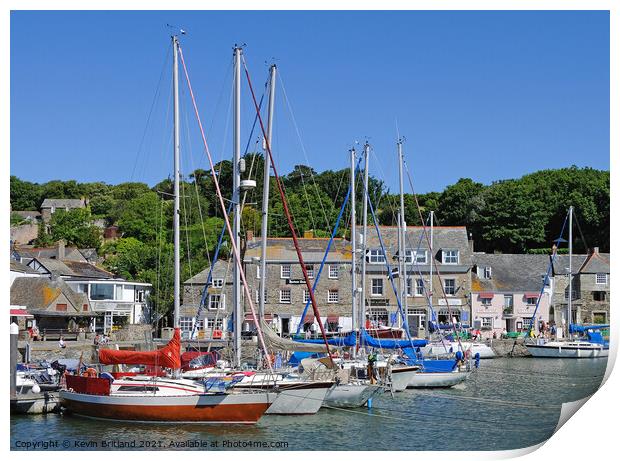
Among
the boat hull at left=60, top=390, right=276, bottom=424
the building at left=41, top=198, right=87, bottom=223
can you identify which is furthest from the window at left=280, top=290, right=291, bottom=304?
the building at left=41, top=198, right=87, bottom=223

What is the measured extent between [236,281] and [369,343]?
1039 cm

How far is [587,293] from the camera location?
4972 centimetres

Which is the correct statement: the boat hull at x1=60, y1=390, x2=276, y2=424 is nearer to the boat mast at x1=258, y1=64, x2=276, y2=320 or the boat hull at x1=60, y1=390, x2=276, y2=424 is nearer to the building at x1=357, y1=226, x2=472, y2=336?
the boat mast at x1=258, y1=64, x2=276, y2=320

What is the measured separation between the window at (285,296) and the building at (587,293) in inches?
622

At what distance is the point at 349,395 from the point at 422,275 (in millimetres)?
25350

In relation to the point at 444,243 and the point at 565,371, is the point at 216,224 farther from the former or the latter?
the point at 565,371

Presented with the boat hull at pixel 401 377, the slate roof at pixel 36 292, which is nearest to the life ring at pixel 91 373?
the boat hull at pixel 401 377

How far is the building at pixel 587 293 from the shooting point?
49719mm

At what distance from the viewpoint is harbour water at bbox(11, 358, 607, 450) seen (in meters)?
16.9

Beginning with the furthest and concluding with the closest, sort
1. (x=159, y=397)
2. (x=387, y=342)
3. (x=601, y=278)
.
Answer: (x=601, y=278), (x=387, y=342), (x=159, y=397)

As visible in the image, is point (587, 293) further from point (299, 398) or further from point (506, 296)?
point (299, 398)

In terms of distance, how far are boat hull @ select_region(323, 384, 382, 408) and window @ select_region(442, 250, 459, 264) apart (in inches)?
1065
